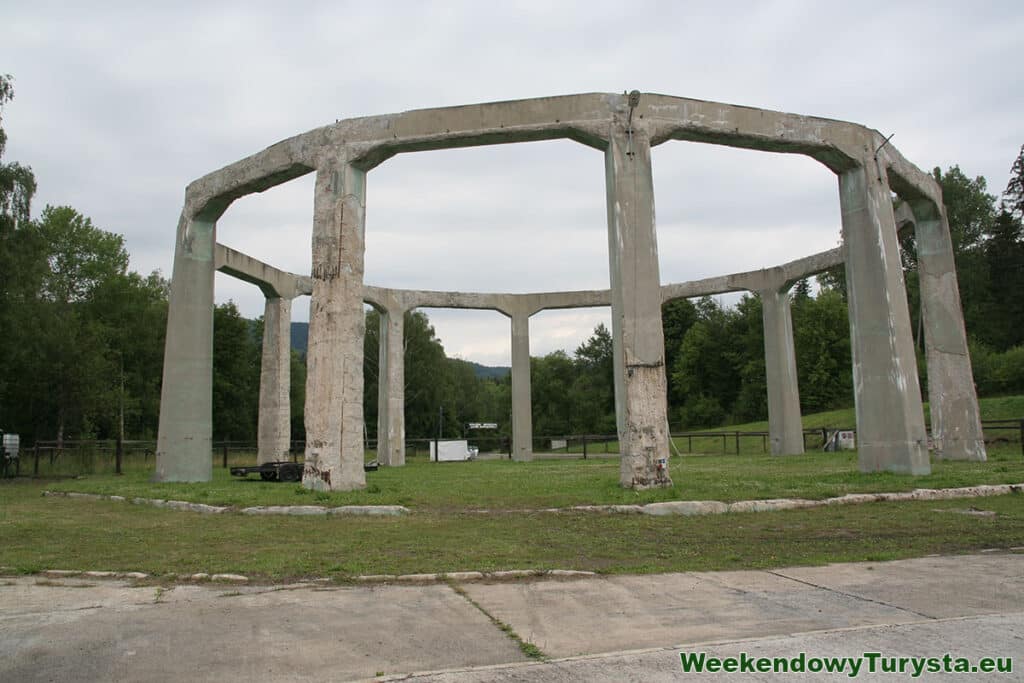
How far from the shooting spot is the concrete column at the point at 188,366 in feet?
62.9

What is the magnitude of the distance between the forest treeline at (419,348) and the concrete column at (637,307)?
21.6m

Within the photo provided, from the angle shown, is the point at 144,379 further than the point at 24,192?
Yes

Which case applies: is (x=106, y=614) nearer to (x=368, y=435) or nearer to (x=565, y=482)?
(x=565, y=482)

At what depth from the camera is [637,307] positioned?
14.1 meters

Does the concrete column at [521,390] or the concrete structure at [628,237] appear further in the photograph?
the concrete column at [521,390]

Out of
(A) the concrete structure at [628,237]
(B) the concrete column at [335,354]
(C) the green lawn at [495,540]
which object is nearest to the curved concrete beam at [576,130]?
(A) the concrete structure at [628,237]

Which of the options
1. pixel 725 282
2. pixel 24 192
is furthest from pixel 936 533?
pixel 24 192

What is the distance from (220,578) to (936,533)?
7.96m

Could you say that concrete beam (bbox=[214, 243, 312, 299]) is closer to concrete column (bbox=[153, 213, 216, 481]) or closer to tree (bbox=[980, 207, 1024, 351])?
concrete column (bbox=[153, 213, 216, 481])

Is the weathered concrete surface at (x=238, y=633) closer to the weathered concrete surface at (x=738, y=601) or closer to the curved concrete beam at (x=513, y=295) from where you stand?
the weathered concrete surface at (x=738, y=601)

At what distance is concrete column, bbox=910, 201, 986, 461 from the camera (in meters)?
20.5

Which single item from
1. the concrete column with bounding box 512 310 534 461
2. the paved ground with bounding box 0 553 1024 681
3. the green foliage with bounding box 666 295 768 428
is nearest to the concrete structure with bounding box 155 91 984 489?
the paved ground with bounding box 0 553 1024 681

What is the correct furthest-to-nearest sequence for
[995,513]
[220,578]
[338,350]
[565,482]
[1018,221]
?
[1018,221]
[565,482]
[338,350]
[995,513]
[220,578]

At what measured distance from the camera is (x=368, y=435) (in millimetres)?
64500
